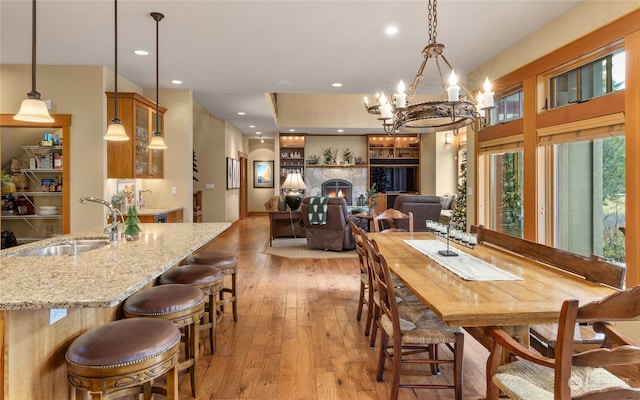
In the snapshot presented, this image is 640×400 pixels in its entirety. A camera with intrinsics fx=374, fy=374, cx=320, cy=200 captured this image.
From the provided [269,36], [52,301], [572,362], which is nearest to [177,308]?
[52,301]

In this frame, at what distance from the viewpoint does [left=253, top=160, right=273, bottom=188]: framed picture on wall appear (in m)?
13.0

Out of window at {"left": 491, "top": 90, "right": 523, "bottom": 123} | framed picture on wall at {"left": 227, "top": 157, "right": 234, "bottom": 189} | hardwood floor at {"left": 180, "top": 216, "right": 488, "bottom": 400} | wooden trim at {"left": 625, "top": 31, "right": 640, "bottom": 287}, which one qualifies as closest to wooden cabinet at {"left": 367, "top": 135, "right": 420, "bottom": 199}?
framed picture on wall at {"left": 227, "top": 157, "right": 234, "bottom": 189}

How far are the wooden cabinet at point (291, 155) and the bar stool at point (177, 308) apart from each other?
30.9 ft

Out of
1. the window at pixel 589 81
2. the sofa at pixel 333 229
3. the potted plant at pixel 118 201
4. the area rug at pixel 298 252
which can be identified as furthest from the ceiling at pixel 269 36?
the area rug at pixel 298 252

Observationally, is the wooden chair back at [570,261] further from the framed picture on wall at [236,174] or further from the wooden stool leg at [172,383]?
the framed picture on wall at [236,174]

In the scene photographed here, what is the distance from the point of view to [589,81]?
3330mm

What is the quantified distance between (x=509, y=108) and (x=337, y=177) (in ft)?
23.4

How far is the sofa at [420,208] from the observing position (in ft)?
23.1

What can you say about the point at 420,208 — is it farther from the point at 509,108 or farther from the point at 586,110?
the point at 586,110

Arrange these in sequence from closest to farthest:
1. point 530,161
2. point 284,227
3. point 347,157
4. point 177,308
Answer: point 177,308
point 530,161
point 284,227
point 347,157

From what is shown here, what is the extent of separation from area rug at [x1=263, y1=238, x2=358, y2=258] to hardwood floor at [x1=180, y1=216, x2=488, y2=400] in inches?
64.2

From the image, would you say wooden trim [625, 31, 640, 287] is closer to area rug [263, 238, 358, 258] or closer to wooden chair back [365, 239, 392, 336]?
wooden chair back [365, 239, 392, 336]

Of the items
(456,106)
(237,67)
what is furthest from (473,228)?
(237,67)

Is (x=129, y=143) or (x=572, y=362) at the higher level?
(x=129, y=143)
